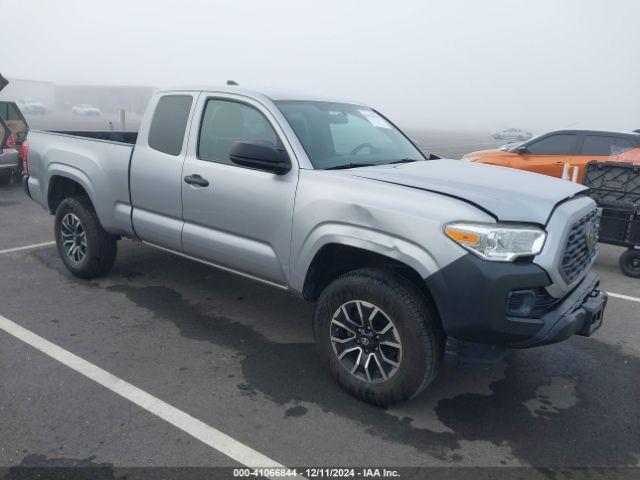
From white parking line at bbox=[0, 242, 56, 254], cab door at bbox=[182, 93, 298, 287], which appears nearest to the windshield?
cab door at bbox=[182, 93, 298, 287]

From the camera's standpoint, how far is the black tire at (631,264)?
644 centimetres

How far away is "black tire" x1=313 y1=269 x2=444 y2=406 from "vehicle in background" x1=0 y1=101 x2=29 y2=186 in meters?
8.58

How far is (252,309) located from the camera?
4852 mm

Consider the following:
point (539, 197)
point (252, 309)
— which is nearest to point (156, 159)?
point (252, 309)

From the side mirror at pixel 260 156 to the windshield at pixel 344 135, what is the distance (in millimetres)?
222

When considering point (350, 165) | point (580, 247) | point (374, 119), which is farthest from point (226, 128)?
point (580, 247)

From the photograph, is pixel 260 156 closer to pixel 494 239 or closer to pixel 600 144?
pixel 494 239

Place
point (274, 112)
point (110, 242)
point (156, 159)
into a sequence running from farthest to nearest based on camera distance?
point (110, 242), point (156, 159), point (274, 112)

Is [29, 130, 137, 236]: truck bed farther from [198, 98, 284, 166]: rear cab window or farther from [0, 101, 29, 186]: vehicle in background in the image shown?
[0, 101, 29, 186]: vehicle in background

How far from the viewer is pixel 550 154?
30.6 ft

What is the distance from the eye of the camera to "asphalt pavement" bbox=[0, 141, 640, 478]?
286 cm

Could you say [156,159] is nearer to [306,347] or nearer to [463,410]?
[306,347]

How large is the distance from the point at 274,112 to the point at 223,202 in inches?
29.6

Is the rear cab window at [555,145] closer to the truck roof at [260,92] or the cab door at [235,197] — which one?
the truck roof at [260,92]
